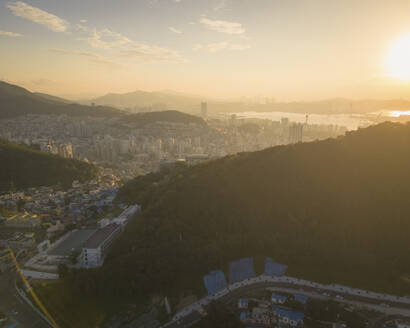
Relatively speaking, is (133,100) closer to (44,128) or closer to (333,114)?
(44,128)

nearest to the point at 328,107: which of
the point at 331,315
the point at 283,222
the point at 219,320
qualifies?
the point at 283,222

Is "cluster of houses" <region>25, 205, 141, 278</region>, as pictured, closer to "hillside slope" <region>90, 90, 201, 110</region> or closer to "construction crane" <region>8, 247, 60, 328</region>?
"construction crane" <region>8, 247, 60, 328</region>

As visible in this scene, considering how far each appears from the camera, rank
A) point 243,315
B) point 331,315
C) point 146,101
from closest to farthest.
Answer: point 331,315, point 243,315, point 146,101

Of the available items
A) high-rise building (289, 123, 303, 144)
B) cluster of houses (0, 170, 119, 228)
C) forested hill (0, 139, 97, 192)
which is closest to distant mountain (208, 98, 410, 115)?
high-rise building (289, 123, 303, 144)

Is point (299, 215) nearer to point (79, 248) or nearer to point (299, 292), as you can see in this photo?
point (299, 292)

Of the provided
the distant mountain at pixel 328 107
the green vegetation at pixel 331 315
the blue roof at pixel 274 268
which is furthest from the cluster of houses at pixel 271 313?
the distant mountain at pixel 328 107
